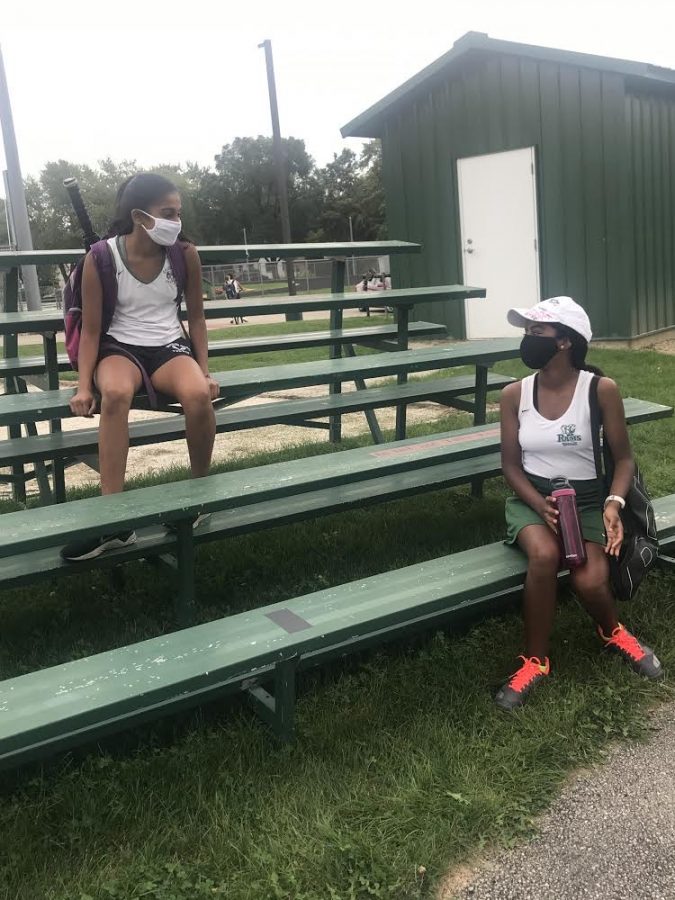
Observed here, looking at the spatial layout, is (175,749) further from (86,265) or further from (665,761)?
(86,265)

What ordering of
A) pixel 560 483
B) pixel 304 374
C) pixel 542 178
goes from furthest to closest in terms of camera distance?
pixel 542 178 < pixel 304 374 < pixel 560 483

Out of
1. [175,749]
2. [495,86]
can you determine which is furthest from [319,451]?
[495,86]

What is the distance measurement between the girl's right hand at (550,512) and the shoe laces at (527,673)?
443 millimetres

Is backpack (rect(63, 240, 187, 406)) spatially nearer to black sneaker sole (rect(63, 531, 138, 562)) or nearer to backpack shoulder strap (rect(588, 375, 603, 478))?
black sneaker sole (rect(63, 531, 138, 562))

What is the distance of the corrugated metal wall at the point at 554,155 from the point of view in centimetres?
1031

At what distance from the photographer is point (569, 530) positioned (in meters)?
2.76

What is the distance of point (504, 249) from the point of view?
11.5m

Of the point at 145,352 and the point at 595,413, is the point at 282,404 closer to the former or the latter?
the point at 145,352

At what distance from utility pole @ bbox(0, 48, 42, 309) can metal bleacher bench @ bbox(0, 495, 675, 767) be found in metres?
7.06

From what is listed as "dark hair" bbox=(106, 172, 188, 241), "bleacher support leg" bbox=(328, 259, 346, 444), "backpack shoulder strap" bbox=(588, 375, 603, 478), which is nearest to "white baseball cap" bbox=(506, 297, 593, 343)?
"backpack shoulder strap" bbox=(588, 375, 603, 478)

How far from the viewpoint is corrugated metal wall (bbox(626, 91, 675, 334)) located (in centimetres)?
1039

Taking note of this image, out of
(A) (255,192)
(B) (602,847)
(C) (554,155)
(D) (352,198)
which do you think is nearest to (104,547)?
(B) (602,847)

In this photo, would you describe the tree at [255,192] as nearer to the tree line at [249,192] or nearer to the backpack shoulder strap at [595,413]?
the tree line at [249,192]

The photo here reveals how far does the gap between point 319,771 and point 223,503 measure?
96cm
